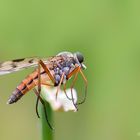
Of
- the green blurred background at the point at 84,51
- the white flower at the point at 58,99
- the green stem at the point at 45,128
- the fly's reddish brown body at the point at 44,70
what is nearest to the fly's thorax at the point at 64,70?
the fly's reddish brown body at the point at 44,70

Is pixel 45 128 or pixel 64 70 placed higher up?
pixel 64 70

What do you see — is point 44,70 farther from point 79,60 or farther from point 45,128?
point 45,128

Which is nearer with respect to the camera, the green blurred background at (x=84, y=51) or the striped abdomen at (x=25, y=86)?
the striped abdomen at (x=25, y=86)

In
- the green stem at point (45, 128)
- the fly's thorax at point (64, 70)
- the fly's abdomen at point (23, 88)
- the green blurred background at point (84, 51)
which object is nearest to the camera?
the green stem at point (45, 128)

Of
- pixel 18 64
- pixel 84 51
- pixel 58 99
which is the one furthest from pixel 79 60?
pixel 84 51

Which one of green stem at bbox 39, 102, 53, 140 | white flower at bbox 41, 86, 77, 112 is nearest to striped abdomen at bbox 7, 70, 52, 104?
white flower at bbox 41, 86, 77, 112

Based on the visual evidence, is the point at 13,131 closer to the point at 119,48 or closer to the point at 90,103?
the point at 90,103

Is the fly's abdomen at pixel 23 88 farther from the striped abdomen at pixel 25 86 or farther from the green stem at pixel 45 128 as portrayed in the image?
the green stem at pixel 45 128
